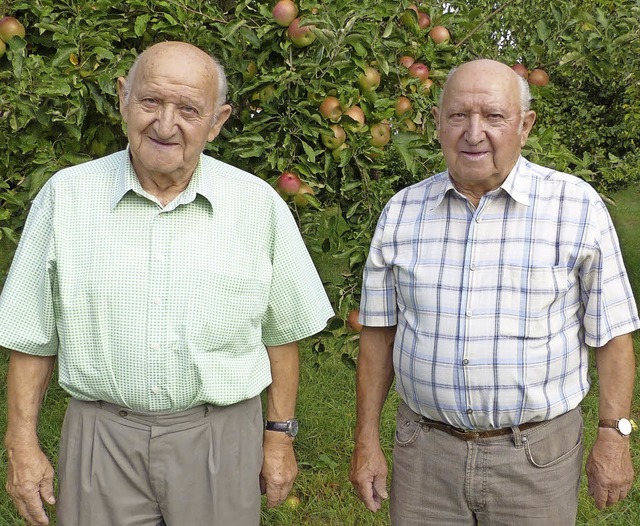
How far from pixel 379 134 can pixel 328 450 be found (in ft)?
5.81

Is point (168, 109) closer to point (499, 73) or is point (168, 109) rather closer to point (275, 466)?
point (499, 73)

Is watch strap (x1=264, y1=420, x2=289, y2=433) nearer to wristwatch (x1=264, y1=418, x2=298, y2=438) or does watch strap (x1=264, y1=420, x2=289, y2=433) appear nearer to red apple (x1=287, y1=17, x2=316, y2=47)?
wristwatch (x1=264, y1=418, x2=298, y2=438)

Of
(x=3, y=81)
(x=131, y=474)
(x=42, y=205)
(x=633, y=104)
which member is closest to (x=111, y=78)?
(x=3, y=81)

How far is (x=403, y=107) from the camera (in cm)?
272

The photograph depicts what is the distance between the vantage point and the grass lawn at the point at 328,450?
330 centimetres

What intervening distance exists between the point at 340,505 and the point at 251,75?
183cm

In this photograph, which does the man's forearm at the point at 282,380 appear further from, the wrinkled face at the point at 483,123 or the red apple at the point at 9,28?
the red apple at the point at 9,28

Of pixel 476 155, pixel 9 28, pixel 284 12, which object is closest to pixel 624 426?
pixel 476 155

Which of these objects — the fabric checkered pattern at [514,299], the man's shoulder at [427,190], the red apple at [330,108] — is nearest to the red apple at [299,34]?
the red apple at [330,108]

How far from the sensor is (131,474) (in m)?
1.93

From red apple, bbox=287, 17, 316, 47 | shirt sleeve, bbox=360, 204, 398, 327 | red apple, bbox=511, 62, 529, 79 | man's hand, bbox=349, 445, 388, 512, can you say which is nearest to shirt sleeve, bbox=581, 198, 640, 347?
shirt sleeve, bbox=360, 204, 398, 327

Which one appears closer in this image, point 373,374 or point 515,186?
point 515,186

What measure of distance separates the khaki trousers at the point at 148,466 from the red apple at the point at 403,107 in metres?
1.21

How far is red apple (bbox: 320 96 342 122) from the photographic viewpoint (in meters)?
2.51
